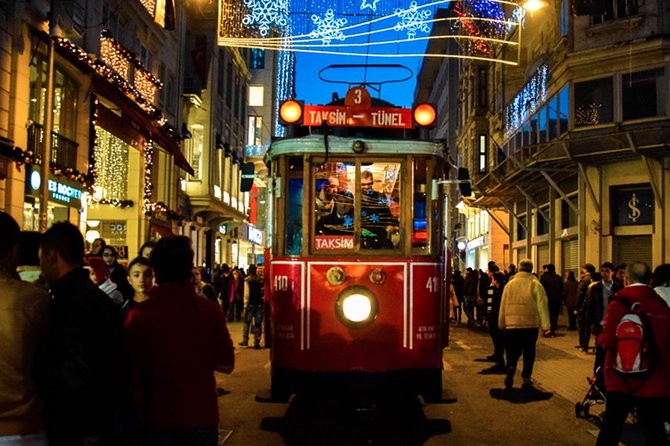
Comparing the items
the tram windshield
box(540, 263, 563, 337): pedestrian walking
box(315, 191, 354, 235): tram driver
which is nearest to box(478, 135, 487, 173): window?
box(540, 263, 563, 337): pedestrian walking

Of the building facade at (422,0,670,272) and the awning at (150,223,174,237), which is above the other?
the building facade at (422,0,670,272)

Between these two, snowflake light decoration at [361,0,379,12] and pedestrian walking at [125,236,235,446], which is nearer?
pedestrian walking at [125,236,235,446]

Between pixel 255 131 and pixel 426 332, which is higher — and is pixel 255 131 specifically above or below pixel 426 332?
above

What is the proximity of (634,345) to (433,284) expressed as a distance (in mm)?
2571

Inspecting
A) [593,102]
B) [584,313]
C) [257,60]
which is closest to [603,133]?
[593,102]

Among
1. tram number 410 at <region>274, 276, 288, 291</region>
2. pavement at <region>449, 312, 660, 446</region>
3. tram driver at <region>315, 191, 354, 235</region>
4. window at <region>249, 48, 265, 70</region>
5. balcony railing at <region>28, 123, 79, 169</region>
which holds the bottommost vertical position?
pavement at <region>449, 312, 660, 446</region>

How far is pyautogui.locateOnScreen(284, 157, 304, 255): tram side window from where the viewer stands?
7.71 m

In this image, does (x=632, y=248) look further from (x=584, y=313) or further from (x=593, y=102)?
(x=584, y=313)

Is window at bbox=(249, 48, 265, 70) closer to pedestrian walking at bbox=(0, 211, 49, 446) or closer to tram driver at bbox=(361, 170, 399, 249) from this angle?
tram driver at bbox=(361, 170, 399, 249)

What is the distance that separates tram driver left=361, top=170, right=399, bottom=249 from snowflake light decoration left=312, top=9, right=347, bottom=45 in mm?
6736

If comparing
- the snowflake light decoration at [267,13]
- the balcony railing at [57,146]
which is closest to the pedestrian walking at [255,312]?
the balcony railing at [57,146]

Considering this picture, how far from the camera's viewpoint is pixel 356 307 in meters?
7.47

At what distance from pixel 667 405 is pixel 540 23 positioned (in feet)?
76.3

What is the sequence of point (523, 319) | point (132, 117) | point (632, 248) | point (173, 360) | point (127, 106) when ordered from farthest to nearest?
Result: 1. point (632, 248)
2. point (127, 106)
3. point (132, 117)
4. point (523, 319)
5. point (173, 360)
